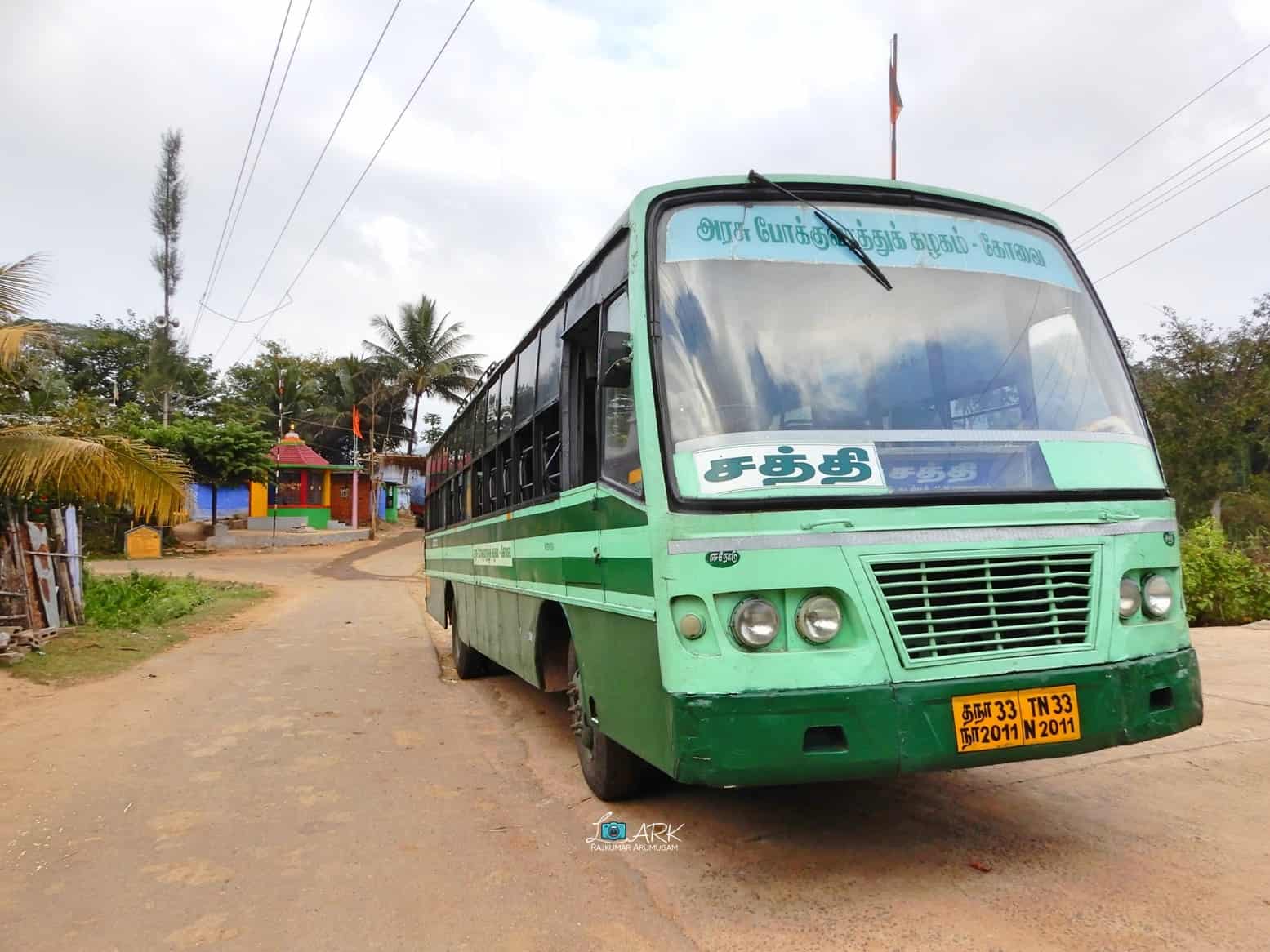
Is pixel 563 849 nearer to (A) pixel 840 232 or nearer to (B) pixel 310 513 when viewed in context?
(A) pixel 840 232

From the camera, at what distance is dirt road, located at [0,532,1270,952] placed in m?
3.20

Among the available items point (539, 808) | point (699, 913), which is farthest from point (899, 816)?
point (539, 808)

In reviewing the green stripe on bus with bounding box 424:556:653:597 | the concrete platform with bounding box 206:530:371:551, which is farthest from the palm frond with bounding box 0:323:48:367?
the concrete platform with bounding box 206:530:371:551

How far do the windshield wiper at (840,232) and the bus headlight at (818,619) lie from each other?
144 centimetres

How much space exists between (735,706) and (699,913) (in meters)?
0.83

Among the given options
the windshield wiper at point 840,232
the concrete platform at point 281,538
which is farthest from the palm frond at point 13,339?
the concrete platform at point 281,538

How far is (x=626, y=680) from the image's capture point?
3.82 metres

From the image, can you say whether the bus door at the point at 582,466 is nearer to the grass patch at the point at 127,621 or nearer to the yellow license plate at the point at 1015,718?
the yellow license plate at the point at 1015,718

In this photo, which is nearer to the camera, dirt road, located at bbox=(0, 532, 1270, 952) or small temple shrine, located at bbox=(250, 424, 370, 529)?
dirt road, located at bbox=(0, 532, 1270, 952)

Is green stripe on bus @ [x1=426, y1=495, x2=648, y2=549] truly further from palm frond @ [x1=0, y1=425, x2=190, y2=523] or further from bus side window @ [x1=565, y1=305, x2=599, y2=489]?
palm frond @ [x1=0, y1=425, x2=190, y2=523]

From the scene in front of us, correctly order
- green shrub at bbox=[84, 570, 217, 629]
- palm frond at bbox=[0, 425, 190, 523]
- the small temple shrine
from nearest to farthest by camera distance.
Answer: palm frond at bbox=[0, 425, 190, 523], green shrub at bbox=[84, 570, 217, 629], the small temple shrine

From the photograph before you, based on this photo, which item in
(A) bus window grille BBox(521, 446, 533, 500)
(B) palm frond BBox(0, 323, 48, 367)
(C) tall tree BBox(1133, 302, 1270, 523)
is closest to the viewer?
(A) bus window grille BBox(521, 446, 533, 500)

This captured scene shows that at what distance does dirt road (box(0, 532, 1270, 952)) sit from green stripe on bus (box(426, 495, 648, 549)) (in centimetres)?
144

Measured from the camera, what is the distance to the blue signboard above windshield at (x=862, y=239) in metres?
3.77
